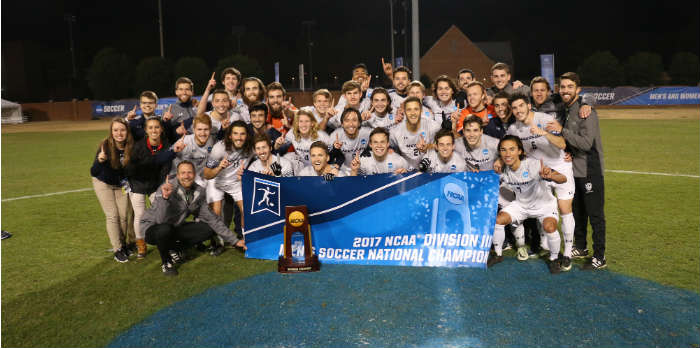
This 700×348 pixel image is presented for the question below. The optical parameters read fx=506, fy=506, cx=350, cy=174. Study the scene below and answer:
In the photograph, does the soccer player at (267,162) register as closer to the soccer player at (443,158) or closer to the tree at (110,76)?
the soccer player at (443,158)

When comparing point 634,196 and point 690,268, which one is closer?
point 690,268

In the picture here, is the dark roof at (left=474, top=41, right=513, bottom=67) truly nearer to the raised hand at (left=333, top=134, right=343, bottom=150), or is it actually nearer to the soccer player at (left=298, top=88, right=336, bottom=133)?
the soccer player at (left=298, top=88, right=336, bottom=133)

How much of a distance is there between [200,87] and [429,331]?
4884cm

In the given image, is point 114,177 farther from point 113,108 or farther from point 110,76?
point 110,76

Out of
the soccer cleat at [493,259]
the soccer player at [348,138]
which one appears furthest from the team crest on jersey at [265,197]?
the soccer cleat at [493,259]

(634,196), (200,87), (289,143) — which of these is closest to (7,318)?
(289,143)

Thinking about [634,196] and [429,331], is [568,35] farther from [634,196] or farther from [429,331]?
[429,331]

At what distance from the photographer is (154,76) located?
160ft

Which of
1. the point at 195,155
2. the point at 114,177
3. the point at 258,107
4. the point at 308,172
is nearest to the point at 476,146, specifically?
the point at 308,172

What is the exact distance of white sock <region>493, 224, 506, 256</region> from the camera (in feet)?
19.6

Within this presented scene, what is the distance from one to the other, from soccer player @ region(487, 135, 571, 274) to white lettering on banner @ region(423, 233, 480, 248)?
348 millimetres

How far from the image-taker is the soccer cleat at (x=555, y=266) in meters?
5.66

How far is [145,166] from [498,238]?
4.50m

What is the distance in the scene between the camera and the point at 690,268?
224 inches
